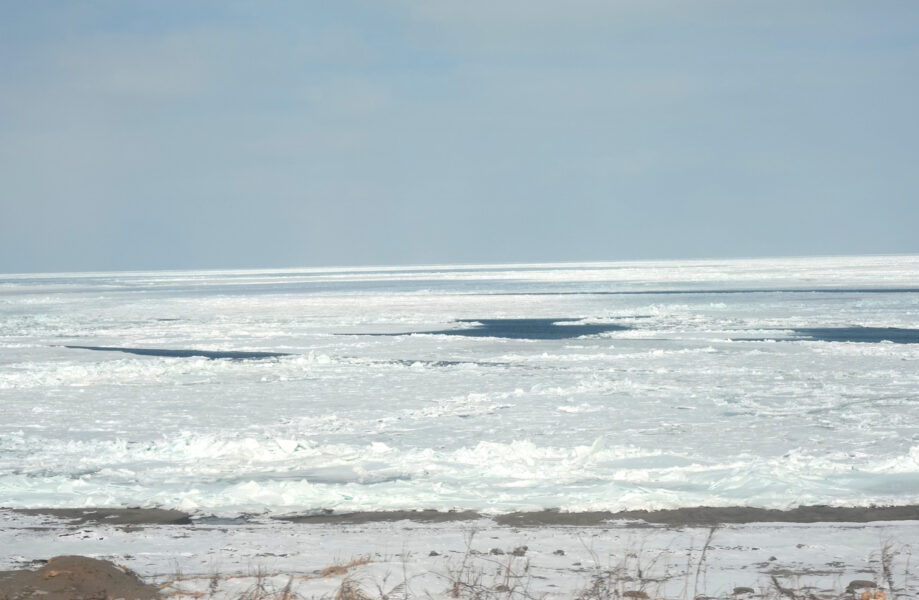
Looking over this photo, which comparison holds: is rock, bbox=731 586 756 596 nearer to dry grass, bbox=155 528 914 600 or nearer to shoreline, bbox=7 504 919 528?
dry grass, bbox=155 528 914 600

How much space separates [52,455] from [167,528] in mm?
3430

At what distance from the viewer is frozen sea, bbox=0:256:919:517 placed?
7895 mm

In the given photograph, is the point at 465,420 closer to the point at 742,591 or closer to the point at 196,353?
the point at 742,591

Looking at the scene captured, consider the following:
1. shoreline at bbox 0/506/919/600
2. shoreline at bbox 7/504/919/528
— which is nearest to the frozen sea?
shoreline at bbox 7/504/919/528

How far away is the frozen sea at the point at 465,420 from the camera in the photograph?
7895mm

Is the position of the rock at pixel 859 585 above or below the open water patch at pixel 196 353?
above

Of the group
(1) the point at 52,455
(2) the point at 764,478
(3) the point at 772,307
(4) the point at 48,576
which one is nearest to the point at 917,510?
(2) the point at 764,478

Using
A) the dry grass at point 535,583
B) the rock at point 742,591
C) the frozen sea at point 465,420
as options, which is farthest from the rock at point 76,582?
the rock at point 742,591

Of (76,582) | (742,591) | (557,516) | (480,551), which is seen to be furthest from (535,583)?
(76,582)

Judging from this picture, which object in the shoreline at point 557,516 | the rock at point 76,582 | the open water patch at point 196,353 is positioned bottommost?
the shoreline at point 557,516

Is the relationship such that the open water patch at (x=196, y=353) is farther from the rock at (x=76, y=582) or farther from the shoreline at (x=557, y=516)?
the rock at (x=76, y=582)

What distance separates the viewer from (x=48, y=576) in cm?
491

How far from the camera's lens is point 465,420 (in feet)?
37.2

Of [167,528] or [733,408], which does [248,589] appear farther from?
[733,408]
